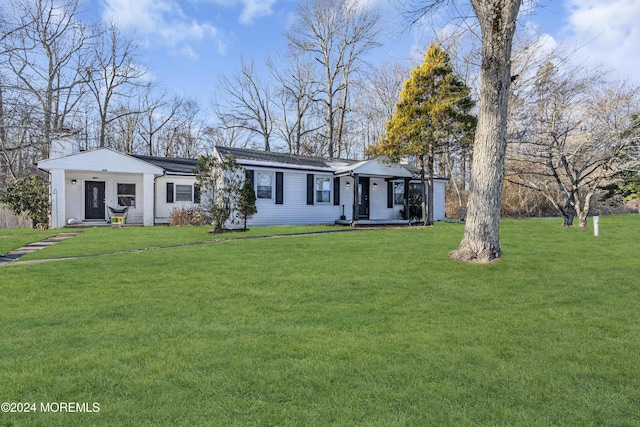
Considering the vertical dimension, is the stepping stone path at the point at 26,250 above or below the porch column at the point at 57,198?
below

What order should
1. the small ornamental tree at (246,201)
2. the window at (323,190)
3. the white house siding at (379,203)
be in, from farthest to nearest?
1. the white house siding at (379,203)
2. the window at (323,190)
3. the small ornamental tree at (246,201)

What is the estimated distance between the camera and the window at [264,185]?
1614 centimetres

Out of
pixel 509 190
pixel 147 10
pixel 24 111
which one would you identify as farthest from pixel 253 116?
pixel 24 111

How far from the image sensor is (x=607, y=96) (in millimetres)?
13344

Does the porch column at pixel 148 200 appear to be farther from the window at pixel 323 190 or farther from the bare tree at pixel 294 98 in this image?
the bare tree at pixel 294 98

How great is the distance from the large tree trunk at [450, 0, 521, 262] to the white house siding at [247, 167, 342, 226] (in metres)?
10.3

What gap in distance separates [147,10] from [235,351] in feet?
53.5

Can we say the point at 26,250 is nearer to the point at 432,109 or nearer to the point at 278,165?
the point at 278,165

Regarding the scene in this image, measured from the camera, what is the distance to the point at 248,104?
1270 inches

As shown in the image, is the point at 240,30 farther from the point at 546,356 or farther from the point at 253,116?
the point at 546,356

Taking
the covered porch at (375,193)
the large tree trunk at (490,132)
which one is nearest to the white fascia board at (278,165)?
the covered porch at (375,193)

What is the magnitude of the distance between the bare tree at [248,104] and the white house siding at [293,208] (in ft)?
54.0

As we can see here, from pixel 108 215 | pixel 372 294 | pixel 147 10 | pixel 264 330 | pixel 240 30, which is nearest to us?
pixel 264 330

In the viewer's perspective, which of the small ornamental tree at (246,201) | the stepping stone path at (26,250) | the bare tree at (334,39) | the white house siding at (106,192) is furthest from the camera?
the bare tree at (334,39)
